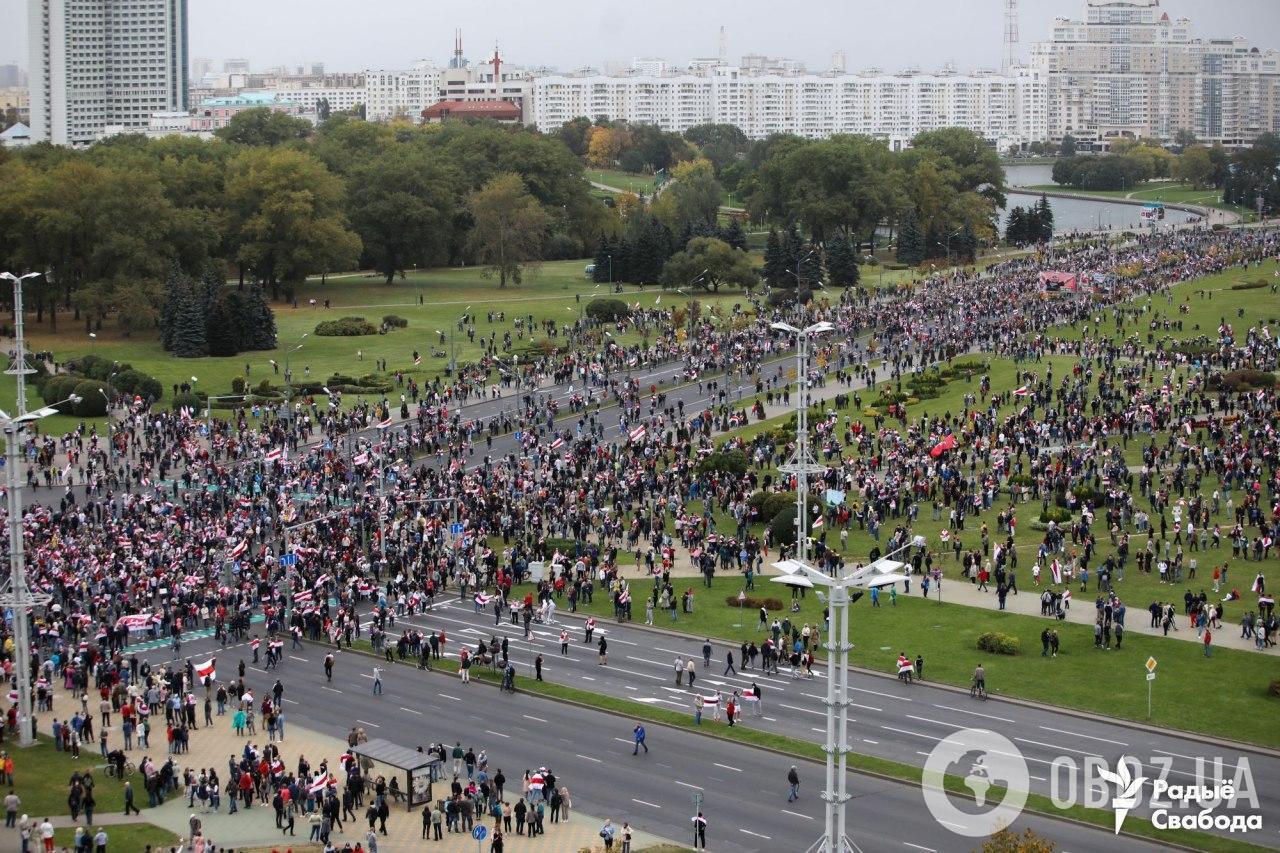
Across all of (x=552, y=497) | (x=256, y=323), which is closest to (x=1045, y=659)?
A: (x=552, y=497)

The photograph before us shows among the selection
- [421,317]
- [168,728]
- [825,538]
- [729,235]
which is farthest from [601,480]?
[729,235]

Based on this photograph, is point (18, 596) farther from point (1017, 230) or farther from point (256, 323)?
point (1017, 230)

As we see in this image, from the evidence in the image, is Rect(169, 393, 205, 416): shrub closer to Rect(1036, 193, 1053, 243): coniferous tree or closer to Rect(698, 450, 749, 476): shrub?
Rect(698, 450, 749, 476): shrub

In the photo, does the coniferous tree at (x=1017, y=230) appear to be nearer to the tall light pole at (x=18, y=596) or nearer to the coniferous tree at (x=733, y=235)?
the coniferous tree at (x=733, y=235)

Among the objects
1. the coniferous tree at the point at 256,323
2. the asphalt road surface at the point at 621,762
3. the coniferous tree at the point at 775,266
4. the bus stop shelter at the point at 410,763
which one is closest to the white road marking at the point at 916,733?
the asphalt road surface at the point at 621,762

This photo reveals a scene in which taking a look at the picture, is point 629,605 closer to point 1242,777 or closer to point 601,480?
point 601,480

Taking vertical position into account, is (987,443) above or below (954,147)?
below
